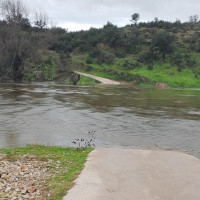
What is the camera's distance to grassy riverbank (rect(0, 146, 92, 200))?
19.1 feet

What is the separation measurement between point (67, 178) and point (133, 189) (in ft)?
5.34

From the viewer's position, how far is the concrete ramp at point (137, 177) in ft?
19.3

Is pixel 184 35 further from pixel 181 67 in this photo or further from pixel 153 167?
pixel 153 167

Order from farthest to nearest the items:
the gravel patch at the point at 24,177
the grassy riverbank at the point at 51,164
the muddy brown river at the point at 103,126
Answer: the muddy brown river at the point at 103,126, the grassy riverbank at the point at 51,164, the gravel patch at the point at 24,177

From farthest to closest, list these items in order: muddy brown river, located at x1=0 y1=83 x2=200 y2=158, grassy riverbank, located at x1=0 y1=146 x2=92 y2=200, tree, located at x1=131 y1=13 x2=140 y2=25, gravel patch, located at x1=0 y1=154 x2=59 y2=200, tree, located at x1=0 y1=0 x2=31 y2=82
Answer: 1. tree, located at x1=131 y1=13 x2=140 y2=25
2. tree, located at x1=0 y1=0 x2=31 y2=82
3. muddy brown river, located at x1=0 y1=83 x2=200 y2=158
4. grassy riverbank, located at x1=0 y1=146 x2=92 y2=200
5. gravel patch, located at x1=0 y1=154 x2=59 y2=200

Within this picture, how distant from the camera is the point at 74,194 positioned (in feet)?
18.9

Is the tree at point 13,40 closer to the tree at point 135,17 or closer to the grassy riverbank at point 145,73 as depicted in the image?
the grassy riverbank at point 145,73

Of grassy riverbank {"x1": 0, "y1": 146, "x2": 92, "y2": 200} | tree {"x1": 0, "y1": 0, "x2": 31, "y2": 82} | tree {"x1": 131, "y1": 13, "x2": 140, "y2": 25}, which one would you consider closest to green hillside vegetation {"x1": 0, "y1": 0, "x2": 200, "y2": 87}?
tree {"x1": 0, "y1": 0, "x2": 31, "y2": 82}

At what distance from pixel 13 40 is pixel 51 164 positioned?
41.1m

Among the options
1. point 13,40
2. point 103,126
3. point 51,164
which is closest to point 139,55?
point 13,40

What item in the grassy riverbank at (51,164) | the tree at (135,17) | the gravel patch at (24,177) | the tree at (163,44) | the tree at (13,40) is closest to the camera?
the gravel patch at (24,177)

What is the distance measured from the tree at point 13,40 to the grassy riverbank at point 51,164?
39.3 metres

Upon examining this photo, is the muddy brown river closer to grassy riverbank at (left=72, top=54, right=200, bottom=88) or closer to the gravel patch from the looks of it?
the gravel patch

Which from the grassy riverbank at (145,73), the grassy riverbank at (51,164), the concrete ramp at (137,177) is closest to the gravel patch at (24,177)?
the grassy riverbank at (51,164)
